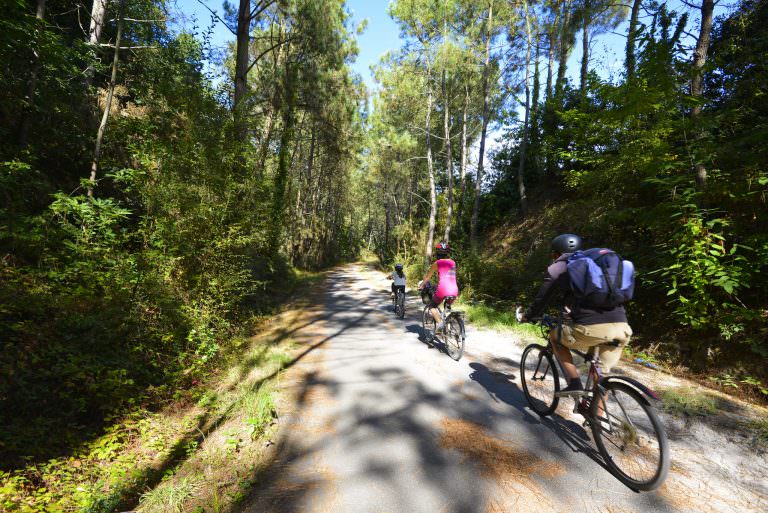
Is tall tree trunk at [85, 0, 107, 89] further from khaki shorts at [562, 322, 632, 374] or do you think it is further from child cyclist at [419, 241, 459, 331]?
khaki shorts at [562, 322, 632, 374]

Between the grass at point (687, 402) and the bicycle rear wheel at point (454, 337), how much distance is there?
2.61m

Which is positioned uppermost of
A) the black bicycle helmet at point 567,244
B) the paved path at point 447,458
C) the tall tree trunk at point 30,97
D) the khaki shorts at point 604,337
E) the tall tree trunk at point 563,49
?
the tall tree trunk at point 563,49

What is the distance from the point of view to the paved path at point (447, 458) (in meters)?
2.23

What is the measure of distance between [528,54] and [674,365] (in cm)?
1698

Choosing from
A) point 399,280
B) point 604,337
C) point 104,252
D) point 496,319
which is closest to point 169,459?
point 104,252

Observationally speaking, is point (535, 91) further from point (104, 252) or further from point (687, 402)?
point (104, 252)

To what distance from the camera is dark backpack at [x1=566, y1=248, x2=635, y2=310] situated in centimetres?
254

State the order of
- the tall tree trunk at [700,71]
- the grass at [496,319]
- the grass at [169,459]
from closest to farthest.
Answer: the grass at [169,459]
the tall tree trunk at [700,71]
the grass at [496,319]

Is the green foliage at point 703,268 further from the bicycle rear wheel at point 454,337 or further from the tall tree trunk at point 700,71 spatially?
the bicycle rear wheel at point 454,337

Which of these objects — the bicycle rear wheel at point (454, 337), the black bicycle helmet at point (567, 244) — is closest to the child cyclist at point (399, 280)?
the bicycle rear wheel at point (454, 337)

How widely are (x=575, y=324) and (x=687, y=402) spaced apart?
2411 millimetres

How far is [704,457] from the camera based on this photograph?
274cm

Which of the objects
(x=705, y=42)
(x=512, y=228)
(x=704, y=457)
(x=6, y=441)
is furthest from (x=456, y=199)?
(x=6, y=441)

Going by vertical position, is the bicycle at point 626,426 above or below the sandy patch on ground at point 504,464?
above
